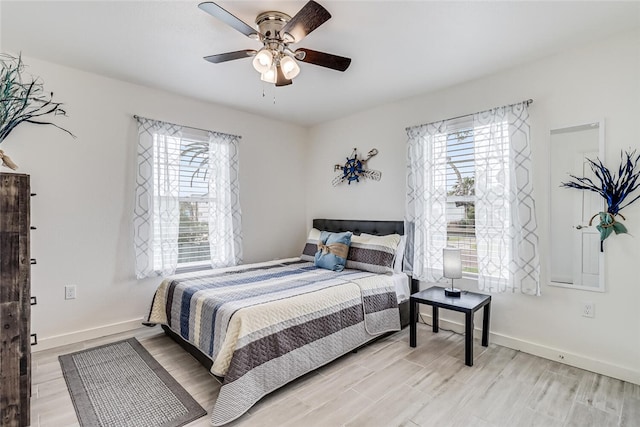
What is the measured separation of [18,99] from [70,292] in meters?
1.92

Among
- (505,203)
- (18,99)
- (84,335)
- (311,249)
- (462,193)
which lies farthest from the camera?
(311,249)

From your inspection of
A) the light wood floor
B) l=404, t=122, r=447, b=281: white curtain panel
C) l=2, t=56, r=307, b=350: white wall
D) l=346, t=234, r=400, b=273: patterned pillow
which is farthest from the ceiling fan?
the light wood floor

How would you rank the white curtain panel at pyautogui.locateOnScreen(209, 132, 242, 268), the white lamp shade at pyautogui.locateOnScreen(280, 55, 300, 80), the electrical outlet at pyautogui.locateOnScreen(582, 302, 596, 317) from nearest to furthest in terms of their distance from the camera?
the white lamp shade at pyautogui.locateOnScreen(280, 55, 300, 80), the electrical outlet at pyautogui.locateOnScreen(582, 302, 596, 317), the white curtain panel at pyautogui.locateOnScreen(209, 132, 242, 268)

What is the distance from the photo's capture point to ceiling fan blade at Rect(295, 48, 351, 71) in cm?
203

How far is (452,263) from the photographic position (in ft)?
9.07

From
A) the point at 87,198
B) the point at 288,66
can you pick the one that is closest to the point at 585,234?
the point at 288,66

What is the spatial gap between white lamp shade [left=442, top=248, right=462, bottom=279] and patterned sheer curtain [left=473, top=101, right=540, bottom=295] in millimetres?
252

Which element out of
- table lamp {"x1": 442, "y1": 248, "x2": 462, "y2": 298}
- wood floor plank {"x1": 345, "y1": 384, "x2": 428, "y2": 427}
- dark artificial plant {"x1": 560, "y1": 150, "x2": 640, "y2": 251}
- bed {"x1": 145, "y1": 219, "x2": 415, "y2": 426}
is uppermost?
dark artificial plant {"x1": 560, "y1": 150, "x2": 640, "y2": 251}

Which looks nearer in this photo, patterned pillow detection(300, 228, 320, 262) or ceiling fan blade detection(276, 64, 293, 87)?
ceiling fan blade detection(276, 64, 293, 87)

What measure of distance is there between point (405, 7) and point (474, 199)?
1825 mm

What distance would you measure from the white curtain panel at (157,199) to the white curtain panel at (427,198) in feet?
8.44

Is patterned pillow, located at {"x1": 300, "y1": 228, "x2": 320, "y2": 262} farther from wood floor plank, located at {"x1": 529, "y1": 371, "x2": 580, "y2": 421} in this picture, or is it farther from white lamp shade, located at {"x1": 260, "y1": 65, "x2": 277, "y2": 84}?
wood floor plank, located at {"x1": 529, "y1": 371, "x2": 580, "y2": 421}

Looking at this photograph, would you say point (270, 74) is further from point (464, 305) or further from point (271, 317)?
point (464, 305)

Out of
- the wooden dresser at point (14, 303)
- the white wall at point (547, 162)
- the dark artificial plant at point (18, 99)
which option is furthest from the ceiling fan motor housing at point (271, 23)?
the white wall at point (547, 162)
